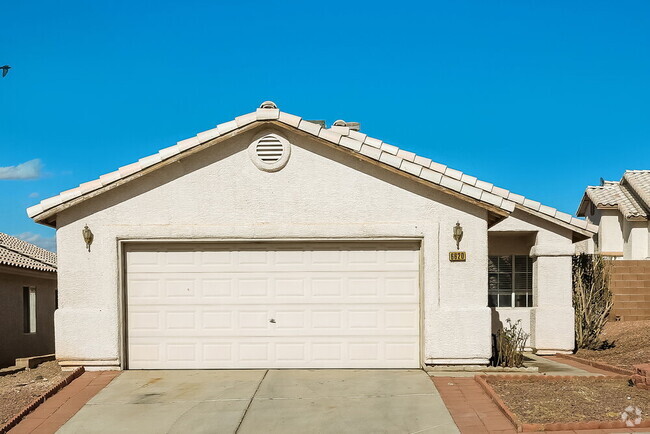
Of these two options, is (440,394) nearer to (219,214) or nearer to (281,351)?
(281,351)

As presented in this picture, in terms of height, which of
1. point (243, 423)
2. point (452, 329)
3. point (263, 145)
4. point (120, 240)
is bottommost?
point (243, 423)

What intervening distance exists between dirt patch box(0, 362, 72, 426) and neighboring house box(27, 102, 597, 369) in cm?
47

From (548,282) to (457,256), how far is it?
Answer: 13.9 ft

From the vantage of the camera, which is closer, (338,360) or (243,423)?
(243,423)

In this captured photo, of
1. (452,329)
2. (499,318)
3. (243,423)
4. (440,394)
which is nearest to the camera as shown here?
(243,423)

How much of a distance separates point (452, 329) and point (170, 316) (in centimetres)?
457

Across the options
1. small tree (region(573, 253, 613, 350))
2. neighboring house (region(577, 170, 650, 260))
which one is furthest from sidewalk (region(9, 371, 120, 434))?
neighboring house (region(577, 170, 650, 260))

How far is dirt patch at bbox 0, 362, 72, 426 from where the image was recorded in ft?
29.0

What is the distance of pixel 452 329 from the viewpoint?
1048 centimetres

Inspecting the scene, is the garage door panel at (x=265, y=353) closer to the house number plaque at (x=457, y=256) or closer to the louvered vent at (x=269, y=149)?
the house number plaque at (x=457, y=256)

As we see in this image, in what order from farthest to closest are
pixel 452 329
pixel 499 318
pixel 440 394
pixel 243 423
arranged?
pixel 499 318, pixel 452 329, pixel 440 394, pixel 243 423

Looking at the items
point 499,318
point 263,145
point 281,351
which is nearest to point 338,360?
point 281,351

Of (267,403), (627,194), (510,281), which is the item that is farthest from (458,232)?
(627,194)

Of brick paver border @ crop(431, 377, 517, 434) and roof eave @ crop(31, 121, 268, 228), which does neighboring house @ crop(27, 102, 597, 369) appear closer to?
roof eave @ crop(31, 121, 268, 228)
